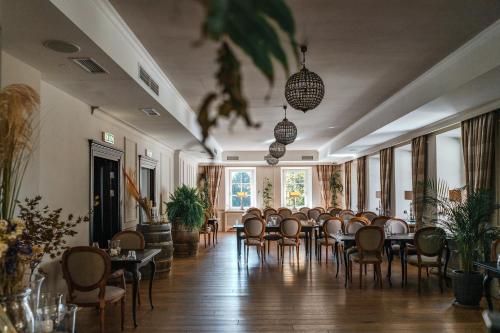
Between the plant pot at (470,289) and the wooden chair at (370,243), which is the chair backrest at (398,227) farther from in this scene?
the plant pot at (470,289)

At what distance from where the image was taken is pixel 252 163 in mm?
16281

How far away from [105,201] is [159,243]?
3.95 ft

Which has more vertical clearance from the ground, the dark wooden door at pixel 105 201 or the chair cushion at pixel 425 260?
the dark wooden door at pixel 105 201

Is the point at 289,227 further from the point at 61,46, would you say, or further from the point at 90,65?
the point at 61,46

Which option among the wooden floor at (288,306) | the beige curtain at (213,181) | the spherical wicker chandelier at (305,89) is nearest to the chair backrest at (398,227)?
the wooden floor at (288,306)

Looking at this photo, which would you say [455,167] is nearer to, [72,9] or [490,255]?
[490,255]

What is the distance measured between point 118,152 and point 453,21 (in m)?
5.23

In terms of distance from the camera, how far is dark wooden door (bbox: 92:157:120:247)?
20.6ft

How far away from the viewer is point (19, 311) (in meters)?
1.98

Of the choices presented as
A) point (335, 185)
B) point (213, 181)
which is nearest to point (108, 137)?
point (213, 181)

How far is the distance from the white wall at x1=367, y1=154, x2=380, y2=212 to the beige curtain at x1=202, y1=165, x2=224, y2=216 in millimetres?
6407

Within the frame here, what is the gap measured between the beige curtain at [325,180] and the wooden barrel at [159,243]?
33.1ft

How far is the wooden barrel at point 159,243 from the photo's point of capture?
707 centimetres

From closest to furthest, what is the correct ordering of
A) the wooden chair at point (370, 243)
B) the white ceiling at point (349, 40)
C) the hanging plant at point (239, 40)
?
the hanging plant at point (239, 40) < the white ceiling at point (349, 40) < the wooden chair at point (370, 243)
